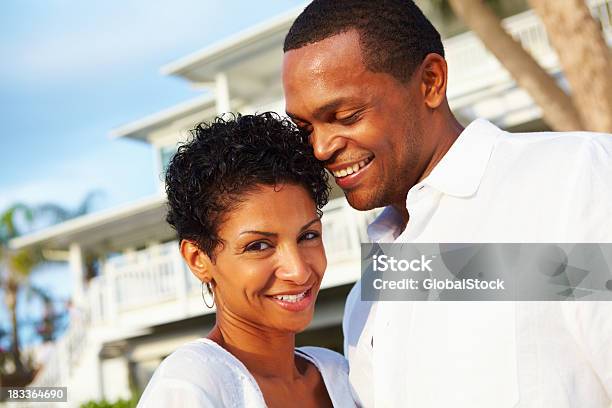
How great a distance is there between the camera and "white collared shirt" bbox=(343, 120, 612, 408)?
2.21m

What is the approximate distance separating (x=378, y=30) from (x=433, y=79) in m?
0.27

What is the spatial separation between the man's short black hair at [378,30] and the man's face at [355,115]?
0.03 metres

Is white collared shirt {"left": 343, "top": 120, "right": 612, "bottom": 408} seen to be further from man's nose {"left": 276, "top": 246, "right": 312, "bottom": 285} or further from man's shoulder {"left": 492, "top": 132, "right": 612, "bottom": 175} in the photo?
man's nose {"left": 276, "top": 246, "right": 312, "bottom": 285}

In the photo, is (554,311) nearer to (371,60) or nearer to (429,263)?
(429,263)

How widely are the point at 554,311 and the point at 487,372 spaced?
256 millimetres

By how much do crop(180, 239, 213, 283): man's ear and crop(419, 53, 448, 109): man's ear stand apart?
98 cm

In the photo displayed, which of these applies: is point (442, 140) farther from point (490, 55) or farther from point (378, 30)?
point (490, 55)

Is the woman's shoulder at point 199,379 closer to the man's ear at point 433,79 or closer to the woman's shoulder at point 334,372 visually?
the woman's shoulder at point 334,372

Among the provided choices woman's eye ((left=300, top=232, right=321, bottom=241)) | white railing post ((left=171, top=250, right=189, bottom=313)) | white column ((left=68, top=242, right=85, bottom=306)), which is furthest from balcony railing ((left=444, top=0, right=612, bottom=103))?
woman's eye ((left=300, top=232, right=321, bottom=241))

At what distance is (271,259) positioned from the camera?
2.74 m

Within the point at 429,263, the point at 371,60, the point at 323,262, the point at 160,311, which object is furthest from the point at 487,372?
the point at 160,311

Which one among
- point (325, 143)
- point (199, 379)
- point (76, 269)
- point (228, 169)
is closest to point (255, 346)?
point (199, 379)

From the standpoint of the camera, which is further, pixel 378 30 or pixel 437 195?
pixel 378 30

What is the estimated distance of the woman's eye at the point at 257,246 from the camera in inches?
107
